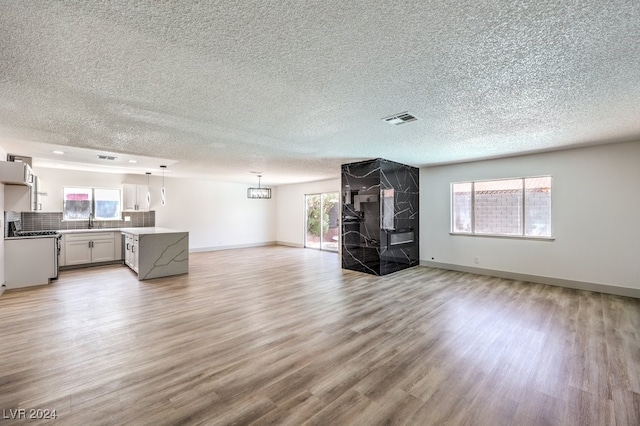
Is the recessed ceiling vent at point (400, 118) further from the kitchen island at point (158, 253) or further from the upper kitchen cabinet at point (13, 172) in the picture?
the upper kitchen cabinet at point (13, 172)

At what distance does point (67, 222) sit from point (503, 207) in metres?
10.9

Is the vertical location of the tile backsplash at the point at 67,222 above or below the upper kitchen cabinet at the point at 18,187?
below

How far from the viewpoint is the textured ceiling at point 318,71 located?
1.63 meters

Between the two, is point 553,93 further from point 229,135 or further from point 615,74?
point 229,135

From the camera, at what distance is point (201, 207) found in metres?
9.80

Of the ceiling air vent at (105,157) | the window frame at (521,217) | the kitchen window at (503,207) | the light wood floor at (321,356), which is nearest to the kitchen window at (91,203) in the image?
the ceiling air vent at (105,157)

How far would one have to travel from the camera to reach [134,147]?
4832mm

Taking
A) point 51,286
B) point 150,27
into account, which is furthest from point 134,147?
point 150,27

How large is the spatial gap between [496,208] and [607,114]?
115 inches

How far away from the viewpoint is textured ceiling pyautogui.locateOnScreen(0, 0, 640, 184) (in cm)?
163

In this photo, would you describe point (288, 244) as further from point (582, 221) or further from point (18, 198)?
point (582, 221)

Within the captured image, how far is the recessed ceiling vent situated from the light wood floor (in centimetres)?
260

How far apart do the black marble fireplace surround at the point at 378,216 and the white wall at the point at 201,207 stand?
218 inches

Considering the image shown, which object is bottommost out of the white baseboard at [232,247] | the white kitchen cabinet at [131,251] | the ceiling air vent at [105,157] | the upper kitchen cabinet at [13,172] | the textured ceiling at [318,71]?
the white baseboard at [232,247]
